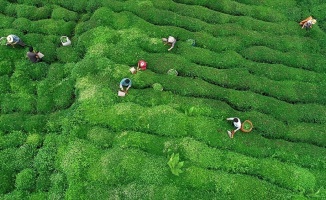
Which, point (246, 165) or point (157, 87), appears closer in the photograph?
point (246, 165)

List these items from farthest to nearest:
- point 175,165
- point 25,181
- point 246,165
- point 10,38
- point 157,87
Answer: point 10,38 < point 157,87 < point 246,165 < point 25,181 < point 175,165

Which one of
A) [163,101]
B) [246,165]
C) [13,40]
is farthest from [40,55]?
[246,165]

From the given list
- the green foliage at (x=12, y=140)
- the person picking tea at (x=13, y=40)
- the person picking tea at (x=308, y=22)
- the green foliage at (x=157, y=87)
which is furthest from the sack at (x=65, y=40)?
the person picking tea at (x=308, y=22)

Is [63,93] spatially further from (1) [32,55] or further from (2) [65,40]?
(2) [65,40]

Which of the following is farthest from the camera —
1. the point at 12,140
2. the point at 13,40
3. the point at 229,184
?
the point at 13,40

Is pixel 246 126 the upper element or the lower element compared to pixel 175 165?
upper

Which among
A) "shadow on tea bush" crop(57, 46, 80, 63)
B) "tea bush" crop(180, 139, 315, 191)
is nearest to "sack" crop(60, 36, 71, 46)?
"shadow on tea bush" crop(57, 46, 80, 63)

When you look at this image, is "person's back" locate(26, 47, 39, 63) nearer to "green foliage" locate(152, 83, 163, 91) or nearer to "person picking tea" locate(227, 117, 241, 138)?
"green foliage" locate(152, 83, 163, 91)
